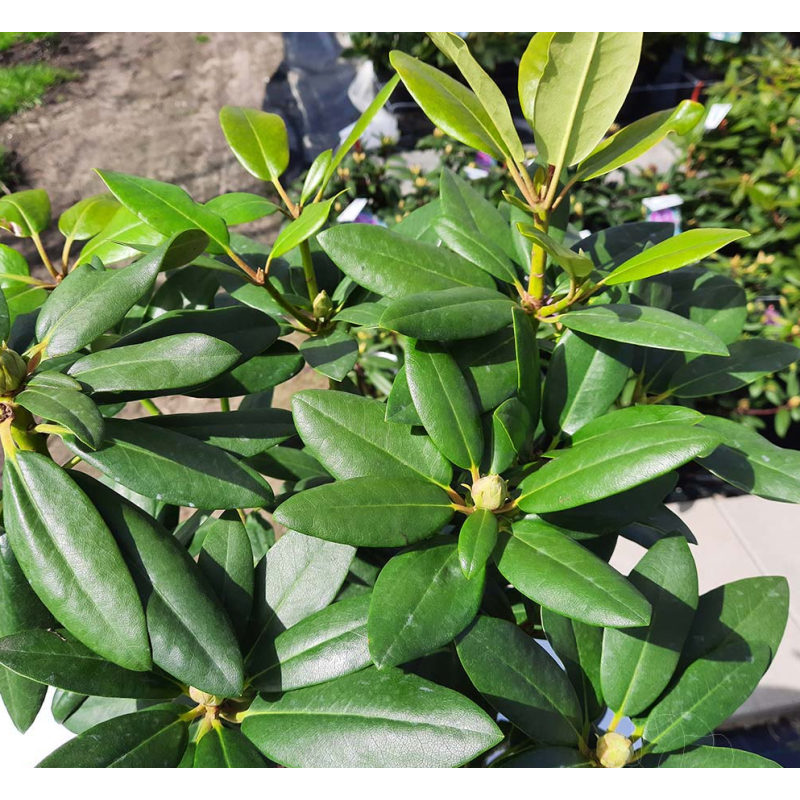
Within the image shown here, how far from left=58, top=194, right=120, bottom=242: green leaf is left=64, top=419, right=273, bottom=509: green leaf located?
44 centimetres

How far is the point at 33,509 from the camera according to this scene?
0.58 metres

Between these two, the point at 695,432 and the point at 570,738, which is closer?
the point at 695,432

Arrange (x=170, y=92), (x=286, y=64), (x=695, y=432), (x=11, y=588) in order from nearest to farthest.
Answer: (x=695, y=432), (x=11, y=588), (x=286, y=64), (x=170, y=92)

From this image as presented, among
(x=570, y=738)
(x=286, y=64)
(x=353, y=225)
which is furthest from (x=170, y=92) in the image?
(x=570, y=738)

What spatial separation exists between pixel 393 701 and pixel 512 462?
10.0 inches

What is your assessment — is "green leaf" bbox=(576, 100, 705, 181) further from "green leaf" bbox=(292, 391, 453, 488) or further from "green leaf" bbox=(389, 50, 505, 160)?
"green leaf" bbox=(292, 391, 453, 488)

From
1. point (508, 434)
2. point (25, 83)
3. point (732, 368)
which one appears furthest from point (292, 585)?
point (25, 83)

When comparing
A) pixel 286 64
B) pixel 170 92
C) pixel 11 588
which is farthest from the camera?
pixel 170 92

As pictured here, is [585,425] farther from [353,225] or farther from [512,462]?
[353,225]

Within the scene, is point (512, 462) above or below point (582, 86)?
below

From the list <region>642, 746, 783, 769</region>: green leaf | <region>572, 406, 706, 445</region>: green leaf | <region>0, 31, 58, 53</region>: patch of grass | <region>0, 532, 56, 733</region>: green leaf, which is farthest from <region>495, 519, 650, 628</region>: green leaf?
<region>0, 31, 58, 53</region>: patch of grass

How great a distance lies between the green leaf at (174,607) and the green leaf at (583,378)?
41 cm

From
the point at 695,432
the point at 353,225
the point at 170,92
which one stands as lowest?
the point at 170,92

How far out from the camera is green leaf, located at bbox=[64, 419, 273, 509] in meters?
0.59
